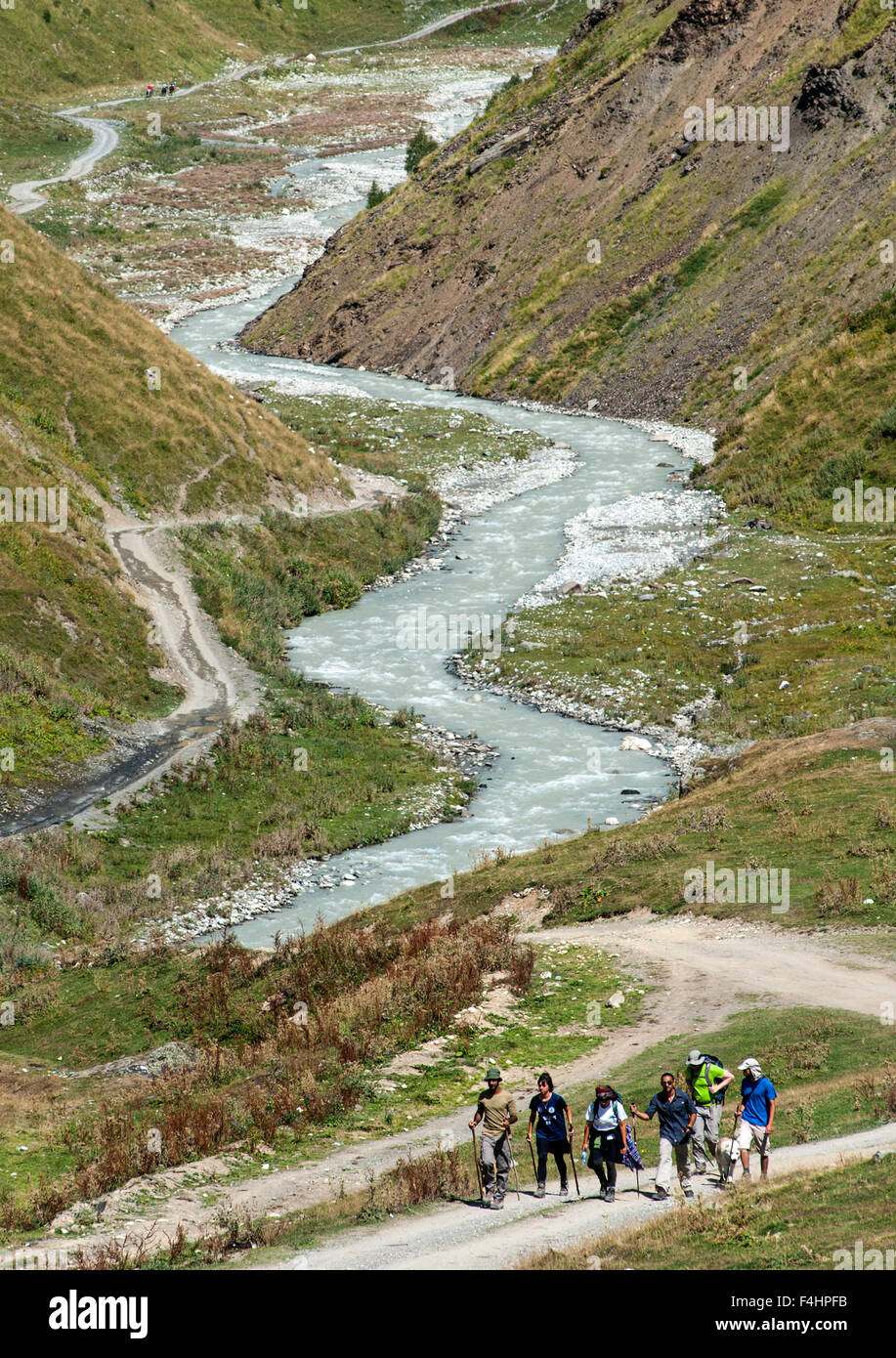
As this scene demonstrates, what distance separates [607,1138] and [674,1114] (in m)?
0.81

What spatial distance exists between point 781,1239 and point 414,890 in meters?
18.6

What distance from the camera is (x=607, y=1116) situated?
1588cm

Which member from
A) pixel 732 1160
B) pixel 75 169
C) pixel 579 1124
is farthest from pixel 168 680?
pixel 75 169

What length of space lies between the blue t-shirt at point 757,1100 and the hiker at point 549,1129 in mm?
2021

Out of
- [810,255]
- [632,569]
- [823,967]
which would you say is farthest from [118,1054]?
[810,255]

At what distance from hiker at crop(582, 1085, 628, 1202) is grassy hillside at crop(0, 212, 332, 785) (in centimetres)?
2288

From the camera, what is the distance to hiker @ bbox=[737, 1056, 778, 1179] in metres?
15.8

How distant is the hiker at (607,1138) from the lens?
624 inches

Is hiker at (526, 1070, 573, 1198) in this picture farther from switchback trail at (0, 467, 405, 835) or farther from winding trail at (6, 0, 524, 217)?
winding trail at (6, 0, 524, 217)

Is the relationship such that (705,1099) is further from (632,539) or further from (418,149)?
(418,149)

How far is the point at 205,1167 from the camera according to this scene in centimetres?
1823

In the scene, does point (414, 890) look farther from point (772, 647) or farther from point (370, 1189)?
point (772, 647)

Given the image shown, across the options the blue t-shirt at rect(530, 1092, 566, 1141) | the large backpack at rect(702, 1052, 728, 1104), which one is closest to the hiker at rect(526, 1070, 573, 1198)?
the blue t-shirt at rect(530, 1092, 566, 1141)

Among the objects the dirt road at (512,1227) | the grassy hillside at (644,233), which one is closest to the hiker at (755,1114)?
the dirt road at (512,1227)
